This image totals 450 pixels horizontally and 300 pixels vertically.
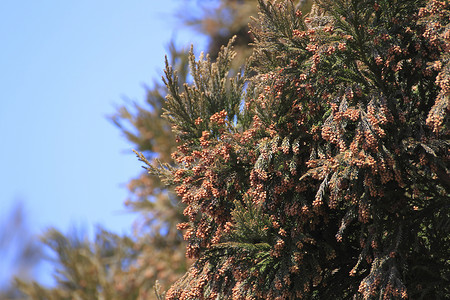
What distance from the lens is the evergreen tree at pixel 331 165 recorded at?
16.0ft

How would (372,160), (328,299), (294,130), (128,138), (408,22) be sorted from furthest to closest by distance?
(128,138) → (328,299) → (294,130) → (408,22) → (372,160)

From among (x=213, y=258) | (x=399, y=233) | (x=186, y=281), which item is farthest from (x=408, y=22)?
(x=186, y=281)

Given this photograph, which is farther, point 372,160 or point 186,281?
point 186,281

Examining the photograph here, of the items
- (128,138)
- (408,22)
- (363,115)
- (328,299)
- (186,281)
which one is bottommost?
(328,299)

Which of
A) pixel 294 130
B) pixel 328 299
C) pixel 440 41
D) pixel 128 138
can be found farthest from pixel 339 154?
pixel 128 138

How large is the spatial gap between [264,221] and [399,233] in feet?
4.33

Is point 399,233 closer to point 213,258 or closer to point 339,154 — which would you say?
point 339,154

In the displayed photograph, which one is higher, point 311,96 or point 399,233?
point 311,96

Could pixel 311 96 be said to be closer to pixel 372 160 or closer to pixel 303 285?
pixel 372 160

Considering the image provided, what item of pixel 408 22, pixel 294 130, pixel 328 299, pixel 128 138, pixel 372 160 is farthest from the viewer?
pixel 128 138

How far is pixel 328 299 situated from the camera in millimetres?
5906

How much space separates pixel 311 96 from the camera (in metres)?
5.39

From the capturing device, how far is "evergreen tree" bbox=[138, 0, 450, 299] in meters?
4.88

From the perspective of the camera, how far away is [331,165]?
4742mm
